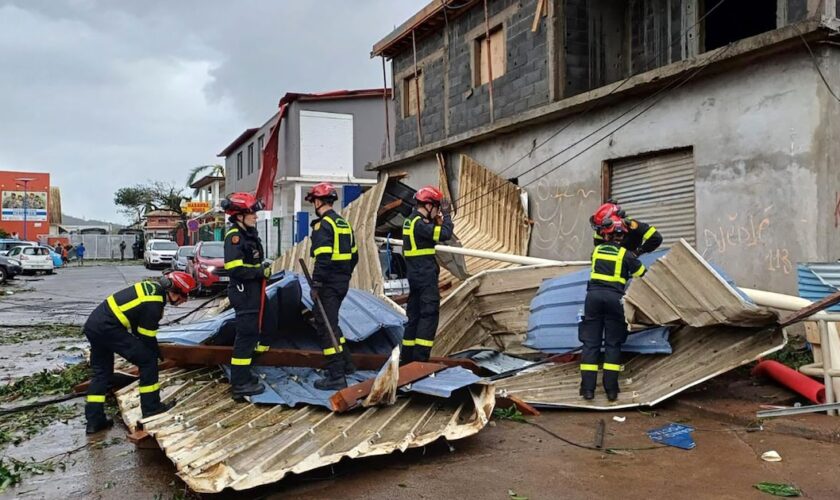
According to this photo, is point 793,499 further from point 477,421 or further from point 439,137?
point 439,137

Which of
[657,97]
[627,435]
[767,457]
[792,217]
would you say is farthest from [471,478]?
[657,97]

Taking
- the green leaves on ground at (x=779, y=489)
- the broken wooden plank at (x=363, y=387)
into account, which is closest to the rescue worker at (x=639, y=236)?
the broken wooden plank at (x=363, y=387)

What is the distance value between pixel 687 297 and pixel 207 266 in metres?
14.8

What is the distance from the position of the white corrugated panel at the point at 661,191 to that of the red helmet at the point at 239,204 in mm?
5847

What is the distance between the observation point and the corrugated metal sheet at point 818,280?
19.4 feet

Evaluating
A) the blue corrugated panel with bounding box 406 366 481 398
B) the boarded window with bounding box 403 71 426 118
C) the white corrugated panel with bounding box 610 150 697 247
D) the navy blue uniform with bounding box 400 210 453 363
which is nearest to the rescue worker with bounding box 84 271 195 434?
the blue corrugated panel with bounding box 406 366 481 398

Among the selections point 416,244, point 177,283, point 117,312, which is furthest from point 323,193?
point 117,312

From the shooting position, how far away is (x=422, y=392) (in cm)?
473

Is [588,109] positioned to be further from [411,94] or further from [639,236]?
[411,94]

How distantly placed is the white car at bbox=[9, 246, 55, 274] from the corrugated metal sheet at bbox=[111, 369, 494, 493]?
86.9 feet

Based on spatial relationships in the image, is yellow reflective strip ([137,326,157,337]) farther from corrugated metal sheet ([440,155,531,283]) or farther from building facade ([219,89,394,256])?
building facade ([219,89,394,256])

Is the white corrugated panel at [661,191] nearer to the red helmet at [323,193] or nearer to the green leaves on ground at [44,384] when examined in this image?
the red helmet at [323,193]

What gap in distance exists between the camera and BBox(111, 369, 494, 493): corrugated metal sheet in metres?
3.71

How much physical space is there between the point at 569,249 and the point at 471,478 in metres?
7.07
